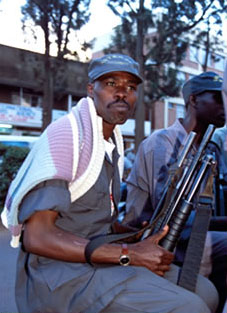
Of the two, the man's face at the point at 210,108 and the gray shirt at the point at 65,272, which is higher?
the man's face at the point at 210,108

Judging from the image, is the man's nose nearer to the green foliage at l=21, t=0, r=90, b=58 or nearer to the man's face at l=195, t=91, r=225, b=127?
the man's face at l=195, t=91, r=225, b=127

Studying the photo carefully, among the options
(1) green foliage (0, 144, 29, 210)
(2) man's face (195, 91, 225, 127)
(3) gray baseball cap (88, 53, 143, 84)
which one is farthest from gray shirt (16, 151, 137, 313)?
(1) green foliage (0, 144, 29, 210)

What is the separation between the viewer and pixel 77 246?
150 cm

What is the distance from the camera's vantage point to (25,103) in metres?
24.5

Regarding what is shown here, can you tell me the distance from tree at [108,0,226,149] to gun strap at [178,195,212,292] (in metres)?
9.46

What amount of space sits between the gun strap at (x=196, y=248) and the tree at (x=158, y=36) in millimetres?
9464

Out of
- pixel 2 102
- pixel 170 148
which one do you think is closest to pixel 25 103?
pixel 2 102

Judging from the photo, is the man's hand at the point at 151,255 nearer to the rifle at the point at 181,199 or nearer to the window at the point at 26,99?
the rifle at the point at 181,199

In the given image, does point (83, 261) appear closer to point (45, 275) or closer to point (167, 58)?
point (45, 275)

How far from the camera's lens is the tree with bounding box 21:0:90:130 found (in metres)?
9.87

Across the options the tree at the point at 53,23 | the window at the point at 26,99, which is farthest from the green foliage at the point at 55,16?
the window at the point at 26,99

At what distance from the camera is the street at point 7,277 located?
340cm

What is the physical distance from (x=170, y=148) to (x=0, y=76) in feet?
71.6

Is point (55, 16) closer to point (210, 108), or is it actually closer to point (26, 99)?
point (210, 108)
